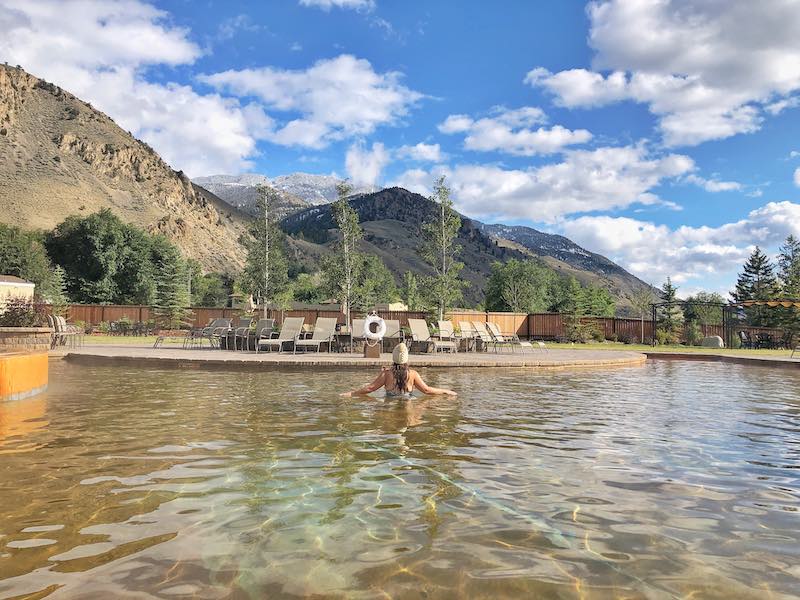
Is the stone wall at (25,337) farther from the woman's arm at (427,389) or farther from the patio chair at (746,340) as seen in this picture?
the patio chair at (746,340)

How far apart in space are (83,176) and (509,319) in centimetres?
6566

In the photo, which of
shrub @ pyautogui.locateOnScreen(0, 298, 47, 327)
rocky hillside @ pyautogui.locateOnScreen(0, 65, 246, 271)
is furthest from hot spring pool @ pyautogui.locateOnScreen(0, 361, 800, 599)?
rocky hillside @ pyautogui.locateOnScreen(0, 65, 246, 271)

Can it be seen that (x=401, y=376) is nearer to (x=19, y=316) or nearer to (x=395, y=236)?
(x=19, y=316)

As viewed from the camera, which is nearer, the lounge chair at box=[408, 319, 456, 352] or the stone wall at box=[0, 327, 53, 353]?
the stone wall at box=[0, 327, 53, 353]

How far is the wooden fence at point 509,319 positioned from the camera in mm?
29828

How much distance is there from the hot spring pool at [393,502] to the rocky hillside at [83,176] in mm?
66687

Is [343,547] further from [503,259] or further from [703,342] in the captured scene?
[503,259]

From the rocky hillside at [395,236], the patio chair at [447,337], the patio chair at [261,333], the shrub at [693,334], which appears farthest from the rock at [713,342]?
the rocky hillside at [395,236]

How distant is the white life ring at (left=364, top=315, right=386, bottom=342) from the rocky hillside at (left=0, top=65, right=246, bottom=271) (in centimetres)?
5955

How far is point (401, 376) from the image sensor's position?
7.78m

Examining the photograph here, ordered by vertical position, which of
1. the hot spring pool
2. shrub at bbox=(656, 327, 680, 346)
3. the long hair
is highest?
shrub at bbox=(656, 327, 680, 346)

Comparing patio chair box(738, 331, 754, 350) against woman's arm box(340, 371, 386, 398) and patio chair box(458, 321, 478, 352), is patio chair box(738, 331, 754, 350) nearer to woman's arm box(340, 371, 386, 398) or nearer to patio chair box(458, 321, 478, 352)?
patio chair box(458, 321, 478, 352)

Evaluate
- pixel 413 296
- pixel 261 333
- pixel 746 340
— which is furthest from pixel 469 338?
pixel 413 296

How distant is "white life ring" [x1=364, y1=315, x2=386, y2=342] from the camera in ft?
48.1
